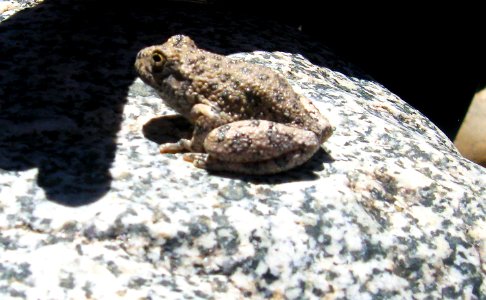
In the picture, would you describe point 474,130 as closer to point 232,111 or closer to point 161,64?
point 232,111

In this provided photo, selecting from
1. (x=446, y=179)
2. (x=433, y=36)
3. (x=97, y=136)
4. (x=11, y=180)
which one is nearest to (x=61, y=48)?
(x=97, y=136)

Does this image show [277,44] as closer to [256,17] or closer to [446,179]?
[256,17]

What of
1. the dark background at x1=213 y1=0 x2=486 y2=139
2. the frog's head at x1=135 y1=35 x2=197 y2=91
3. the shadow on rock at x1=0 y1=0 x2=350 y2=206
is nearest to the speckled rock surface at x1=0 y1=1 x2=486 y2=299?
the shadow on rock at x1=0 y1=0 x2=350 y2=206

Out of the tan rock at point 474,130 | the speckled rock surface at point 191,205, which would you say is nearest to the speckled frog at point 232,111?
the speckled rock surface at point 191,205

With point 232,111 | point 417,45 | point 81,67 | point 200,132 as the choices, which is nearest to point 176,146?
point 200,132

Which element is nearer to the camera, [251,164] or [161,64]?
[251,164]

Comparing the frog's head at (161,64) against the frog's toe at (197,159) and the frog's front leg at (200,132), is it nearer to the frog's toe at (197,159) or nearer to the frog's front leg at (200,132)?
the frog's front leg at (200,132)

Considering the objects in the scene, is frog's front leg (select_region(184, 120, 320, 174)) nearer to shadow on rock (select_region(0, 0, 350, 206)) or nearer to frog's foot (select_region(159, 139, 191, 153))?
frog's foot (select_region(159, 139, 191, 153))
